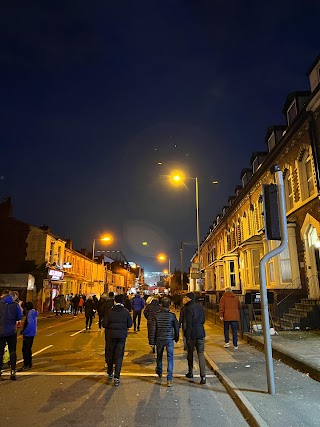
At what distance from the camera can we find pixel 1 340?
25.6 feet

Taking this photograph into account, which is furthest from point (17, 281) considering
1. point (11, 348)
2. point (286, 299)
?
point (11, 348)

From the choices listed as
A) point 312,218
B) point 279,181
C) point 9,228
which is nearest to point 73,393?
point 279,181

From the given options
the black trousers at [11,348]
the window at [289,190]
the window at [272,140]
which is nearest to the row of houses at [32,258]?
the window at [272,140]

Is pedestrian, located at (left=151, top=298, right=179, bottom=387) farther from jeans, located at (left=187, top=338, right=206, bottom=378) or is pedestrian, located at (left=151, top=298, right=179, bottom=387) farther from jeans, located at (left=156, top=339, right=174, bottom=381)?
jeans, located at (left=187, top=338, right=206, bottom=378)

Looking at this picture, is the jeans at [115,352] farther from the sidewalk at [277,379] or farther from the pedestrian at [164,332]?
the sidewalk at [277,379]

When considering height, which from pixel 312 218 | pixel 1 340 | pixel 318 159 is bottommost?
pixel 1 340

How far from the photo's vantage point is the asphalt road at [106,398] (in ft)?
17.6

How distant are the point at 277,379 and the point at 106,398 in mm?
3577

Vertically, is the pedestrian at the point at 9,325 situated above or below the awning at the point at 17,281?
below

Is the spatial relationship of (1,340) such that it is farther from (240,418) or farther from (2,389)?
(240,418)

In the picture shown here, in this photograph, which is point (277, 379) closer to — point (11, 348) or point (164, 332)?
point (164, 332)

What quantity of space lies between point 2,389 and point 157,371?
10.6ft

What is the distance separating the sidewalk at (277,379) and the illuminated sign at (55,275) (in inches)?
1011

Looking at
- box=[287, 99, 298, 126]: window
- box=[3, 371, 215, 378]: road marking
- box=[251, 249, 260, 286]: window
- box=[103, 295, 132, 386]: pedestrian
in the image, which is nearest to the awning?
box=[251, 249, 260, 286]: window
